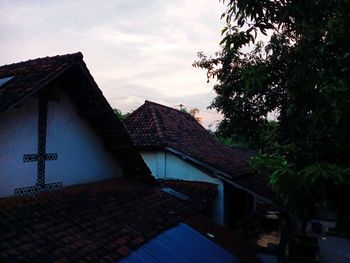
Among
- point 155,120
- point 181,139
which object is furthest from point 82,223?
point 155,120

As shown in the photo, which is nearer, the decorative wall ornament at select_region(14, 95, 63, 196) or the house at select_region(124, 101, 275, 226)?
the decorative wall ornament at select_region(14, 95, 63, 196)

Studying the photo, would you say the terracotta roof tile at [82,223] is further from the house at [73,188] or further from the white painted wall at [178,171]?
the white painted wall at [178,171]

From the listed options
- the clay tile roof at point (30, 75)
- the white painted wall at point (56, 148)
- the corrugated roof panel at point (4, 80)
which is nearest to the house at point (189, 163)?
the white painted wall at point (56, 148)

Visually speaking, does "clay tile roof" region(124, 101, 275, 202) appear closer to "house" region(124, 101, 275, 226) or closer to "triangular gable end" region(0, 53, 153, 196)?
"house" region(124, 101, 275, 226)

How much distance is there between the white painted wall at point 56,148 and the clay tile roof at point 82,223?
1.16 ft

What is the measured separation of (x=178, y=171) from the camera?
14.3 m

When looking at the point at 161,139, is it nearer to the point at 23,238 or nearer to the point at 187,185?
the point at 187,185

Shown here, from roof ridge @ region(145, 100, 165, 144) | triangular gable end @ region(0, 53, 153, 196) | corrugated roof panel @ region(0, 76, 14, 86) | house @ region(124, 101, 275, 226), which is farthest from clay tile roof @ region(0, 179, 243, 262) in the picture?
roof ridge @ region(145, 100, 165, 144)

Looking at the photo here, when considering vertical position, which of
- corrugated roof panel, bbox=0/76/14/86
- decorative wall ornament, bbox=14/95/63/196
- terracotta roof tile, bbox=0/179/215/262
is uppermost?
corrugated roof panel, bbox=0/76/14/86

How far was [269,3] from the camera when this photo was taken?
213 inches

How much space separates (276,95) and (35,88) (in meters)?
8.78

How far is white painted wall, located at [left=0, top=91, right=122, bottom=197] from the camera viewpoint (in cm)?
596

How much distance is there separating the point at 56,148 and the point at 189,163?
7.62m

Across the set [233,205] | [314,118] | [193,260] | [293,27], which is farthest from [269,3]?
[233,205]
